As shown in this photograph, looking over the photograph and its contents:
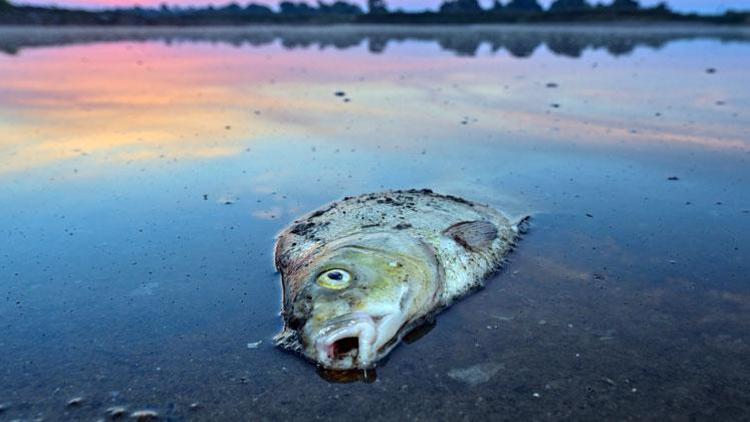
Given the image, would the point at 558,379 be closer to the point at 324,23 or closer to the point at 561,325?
the point at 561,325

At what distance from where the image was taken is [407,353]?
3486mm

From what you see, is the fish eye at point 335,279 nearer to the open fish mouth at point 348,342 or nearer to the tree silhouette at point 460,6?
the open fish mouth at point 348,342

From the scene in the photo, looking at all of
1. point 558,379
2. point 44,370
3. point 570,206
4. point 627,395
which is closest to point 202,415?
point 44,370

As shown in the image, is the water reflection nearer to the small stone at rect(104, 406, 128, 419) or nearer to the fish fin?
the fish fin

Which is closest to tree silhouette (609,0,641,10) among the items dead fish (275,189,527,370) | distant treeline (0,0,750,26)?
distant treeline (0,0,750,26)

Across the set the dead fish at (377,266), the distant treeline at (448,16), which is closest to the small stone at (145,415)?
the dead fish at (377,266)

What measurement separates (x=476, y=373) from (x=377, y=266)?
92 cm

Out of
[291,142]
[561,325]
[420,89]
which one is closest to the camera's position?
[561,325]

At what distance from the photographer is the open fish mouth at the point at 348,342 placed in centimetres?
318

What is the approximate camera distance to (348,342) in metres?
3.36

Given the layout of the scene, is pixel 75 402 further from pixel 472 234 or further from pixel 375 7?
pixel 375 7

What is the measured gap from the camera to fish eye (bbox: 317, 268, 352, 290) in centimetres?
342

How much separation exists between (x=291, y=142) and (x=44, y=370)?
5.41 m

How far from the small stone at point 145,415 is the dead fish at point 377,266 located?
845mm
